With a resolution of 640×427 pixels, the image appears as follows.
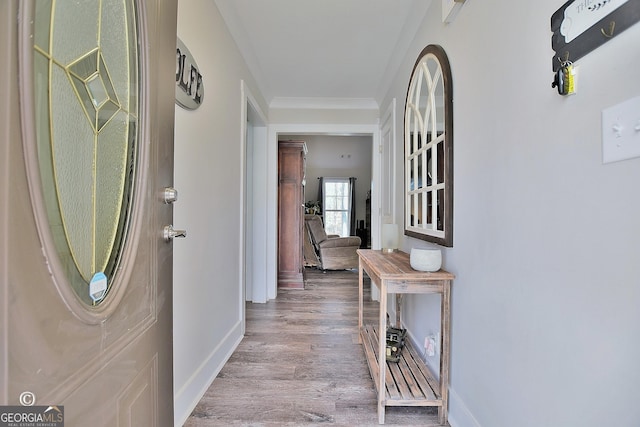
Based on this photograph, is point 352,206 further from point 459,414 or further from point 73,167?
point 73,167

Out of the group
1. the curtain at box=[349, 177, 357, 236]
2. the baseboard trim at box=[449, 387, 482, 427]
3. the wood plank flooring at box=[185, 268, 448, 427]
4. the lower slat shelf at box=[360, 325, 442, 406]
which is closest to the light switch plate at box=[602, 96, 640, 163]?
the baseboard trim at box=[449, 387, 482, 427]

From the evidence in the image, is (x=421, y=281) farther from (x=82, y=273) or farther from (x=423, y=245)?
(x=82, y=273)

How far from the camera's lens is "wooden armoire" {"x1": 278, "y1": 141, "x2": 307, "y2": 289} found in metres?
4.25

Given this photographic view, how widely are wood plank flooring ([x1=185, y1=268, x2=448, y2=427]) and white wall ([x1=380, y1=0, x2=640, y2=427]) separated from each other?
52 centimetres

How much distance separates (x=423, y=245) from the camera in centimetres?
209

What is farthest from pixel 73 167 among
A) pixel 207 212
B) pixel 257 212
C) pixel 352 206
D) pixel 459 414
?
pixel 352 206

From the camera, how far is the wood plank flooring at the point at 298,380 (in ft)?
5.36

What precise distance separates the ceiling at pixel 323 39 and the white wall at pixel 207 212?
227 millimetres

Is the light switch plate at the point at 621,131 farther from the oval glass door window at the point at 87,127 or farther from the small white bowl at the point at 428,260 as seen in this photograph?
the oval glass door window at the point at 87,127

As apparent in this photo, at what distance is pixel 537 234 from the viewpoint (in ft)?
3.25

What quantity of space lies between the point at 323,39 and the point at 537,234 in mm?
2187

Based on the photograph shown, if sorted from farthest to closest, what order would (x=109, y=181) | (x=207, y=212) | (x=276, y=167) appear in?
(x=276, y=167) < (x=207, y=212) < (x=109, y=181)

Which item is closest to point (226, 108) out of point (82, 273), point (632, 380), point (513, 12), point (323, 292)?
point (513, 12)

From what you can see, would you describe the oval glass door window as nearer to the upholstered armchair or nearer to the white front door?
the white front door
